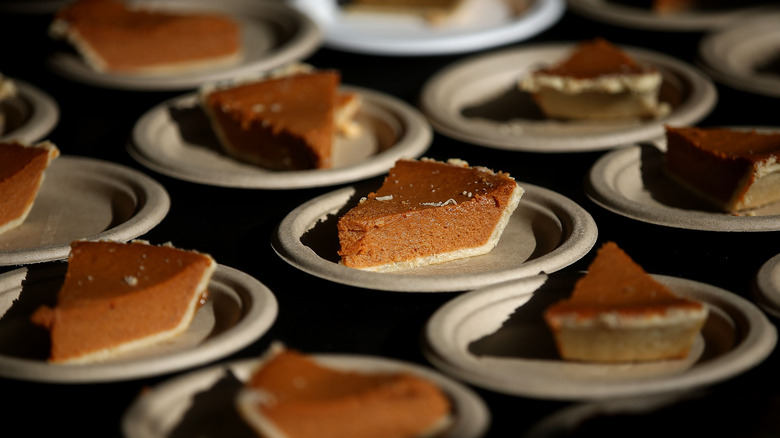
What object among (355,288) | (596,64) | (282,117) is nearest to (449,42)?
(596,64)

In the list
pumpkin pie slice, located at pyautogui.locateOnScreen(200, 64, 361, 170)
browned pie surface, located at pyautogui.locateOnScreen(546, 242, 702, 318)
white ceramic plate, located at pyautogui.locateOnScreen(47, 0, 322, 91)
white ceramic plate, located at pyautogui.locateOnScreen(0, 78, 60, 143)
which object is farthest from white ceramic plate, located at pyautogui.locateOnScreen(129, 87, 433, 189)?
browned pie surface, located at pyautogui.locateOnScreen(546, 242, 702, 318)

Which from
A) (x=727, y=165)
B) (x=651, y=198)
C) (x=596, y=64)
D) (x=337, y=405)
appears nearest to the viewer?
(x=337, y=405)

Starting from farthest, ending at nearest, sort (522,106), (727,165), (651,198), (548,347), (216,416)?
(522,106), (651,198), (727,165), (548,347), (216,416)

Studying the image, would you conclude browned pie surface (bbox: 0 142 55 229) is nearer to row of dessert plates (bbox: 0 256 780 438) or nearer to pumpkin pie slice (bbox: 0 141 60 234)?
pumpkin pie slice (bbox: 0 141 60 234)

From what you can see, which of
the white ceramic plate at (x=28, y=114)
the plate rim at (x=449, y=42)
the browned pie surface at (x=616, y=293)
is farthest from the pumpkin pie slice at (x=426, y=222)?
the plate rim at (x=449, y=42)

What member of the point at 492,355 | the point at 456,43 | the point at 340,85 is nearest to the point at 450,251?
the point at 492,355

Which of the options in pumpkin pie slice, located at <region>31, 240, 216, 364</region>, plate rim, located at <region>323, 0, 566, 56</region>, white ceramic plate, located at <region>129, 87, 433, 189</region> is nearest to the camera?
pumpkin pie slice, located at <region>31, 240, 216, 364</region>

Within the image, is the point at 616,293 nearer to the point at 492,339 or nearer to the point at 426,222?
the point at 492,339

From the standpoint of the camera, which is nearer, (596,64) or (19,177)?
(19,177)
